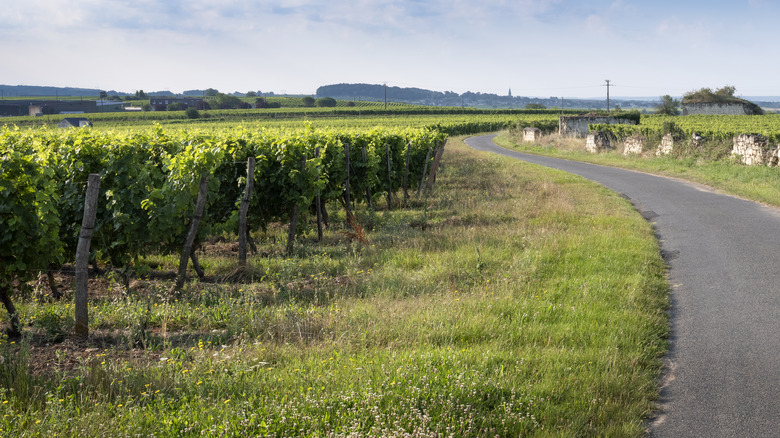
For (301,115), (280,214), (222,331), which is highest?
(301,115)

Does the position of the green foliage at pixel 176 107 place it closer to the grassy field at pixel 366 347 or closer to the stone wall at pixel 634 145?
the stone wall at pixel 634 145

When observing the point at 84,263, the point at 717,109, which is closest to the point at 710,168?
the point at 84,263

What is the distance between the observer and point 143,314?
23.1 ft

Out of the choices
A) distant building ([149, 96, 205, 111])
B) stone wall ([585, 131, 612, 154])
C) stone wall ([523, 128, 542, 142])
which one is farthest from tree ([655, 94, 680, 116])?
distant building ([149, 96, 205, 111])

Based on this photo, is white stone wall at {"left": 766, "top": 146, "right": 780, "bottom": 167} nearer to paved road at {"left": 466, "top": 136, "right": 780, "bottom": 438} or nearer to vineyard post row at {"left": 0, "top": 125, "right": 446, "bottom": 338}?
paved road at {"left": 466, "top": 136, "right": 780, "bottom": 438}

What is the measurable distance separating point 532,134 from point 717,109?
119 feet

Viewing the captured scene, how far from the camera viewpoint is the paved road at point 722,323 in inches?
190

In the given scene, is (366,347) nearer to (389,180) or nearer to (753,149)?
(389,180)

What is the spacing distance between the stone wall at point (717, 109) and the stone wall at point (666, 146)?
155 feet

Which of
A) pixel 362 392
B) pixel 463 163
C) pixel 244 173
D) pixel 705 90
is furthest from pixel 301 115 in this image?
pixel 362 392

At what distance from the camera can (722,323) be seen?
22.9 ft

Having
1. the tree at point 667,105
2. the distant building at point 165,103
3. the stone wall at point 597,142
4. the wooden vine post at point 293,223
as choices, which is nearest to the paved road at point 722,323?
the wooden vine post at point 293,223

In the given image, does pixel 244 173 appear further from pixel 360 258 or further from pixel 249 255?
pixel 360 258

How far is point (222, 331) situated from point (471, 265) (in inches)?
173
